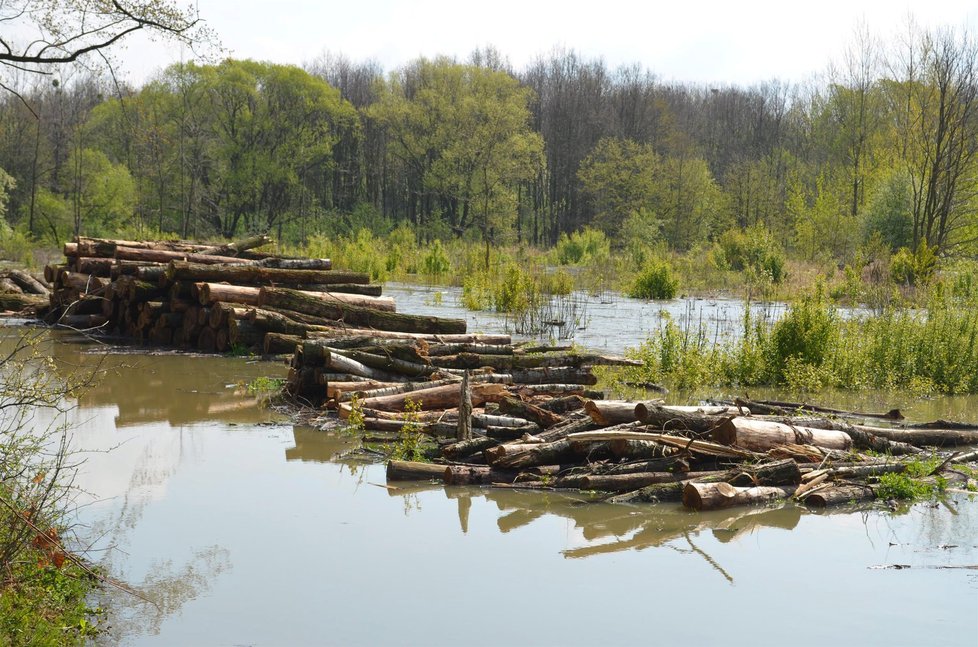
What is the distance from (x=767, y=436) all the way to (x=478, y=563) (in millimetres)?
3280

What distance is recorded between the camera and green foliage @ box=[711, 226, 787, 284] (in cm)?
2984

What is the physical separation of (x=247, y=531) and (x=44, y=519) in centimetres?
158

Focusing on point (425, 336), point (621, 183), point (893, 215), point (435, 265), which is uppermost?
point (621, 183)

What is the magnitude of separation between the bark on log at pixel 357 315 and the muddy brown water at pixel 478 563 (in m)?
6.15

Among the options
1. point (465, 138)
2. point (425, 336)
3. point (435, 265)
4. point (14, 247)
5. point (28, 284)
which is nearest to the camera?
point (425, 336)

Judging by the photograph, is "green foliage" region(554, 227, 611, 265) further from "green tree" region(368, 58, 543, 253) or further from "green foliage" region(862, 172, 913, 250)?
"green tree" region(368, 58, 543, 253)

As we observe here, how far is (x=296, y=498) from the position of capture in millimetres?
7430

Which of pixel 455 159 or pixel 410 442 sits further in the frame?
pixel 455 159

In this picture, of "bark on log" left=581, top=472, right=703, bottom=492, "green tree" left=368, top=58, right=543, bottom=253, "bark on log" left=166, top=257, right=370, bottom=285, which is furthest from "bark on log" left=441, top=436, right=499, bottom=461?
"green tree" left=368, top=58, right=543, bottom=253

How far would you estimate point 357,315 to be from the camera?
604 inches

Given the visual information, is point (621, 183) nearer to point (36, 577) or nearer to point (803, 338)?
point (803, 338)

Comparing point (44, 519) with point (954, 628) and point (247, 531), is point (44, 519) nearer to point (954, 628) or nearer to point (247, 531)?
point (247, 531)

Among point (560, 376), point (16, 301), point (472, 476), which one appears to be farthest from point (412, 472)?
point (16, 301)

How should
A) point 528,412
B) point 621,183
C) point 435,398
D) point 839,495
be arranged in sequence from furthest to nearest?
point 621,183, point 435,398, point 528,412, point 839,495
